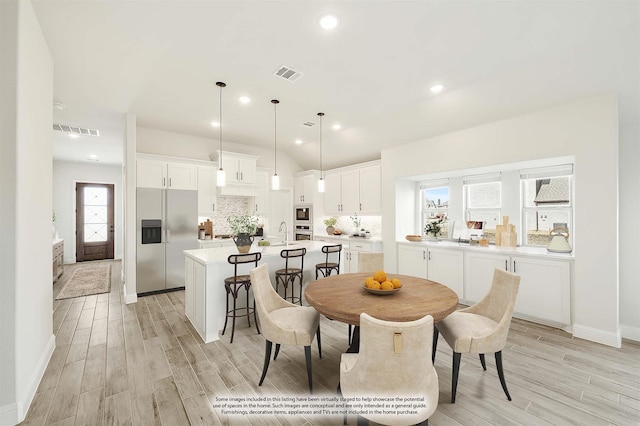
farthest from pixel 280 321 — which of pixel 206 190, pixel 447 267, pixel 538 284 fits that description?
pixel 206 190

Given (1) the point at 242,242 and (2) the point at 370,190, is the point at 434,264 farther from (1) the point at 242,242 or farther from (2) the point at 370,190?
(1) the point at 242,242

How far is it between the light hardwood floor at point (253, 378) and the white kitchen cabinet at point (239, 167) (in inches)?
125

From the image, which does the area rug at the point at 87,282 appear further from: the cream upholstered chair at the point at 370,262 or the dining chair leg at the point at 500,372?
the dining chair leg at the point at 500,372

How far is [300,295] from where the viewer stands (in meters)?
4.06

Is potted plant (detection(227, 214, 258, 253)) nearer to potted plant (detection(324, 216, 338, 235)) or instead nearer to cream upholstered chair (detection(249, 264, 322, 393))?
cream upholstered chair (detection(249, 264, 322, 393))

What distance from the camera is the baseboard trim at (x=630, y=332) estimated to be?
3.20 meters

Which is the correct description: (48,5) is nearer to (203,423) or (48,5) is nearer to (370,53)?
(370,53)

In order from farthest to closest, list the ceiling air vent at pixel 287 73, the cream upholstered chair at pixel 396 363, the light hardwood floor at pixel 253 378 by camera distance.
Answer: the ceiling air vent at pixel 287 73 → the light hardwood floor at pixel 253 378 → the cream upholstered chair at pixel 396 363

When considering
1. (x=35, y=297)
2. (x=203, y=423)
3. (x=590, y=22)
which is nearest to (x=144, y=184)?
(x=35, y=297)

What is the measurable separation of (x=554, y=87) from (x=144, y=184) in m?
6.10

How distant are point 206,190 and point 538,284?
568cm

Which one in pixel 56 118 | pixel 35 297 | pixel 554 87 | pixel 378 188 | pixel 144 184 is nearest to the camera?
pixel 35 297

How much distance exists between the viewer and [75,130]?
5.25 metres

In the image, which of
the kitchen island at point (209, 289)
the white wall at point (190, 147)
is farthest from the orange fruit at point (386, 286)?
the white wall at point (190, 147)
